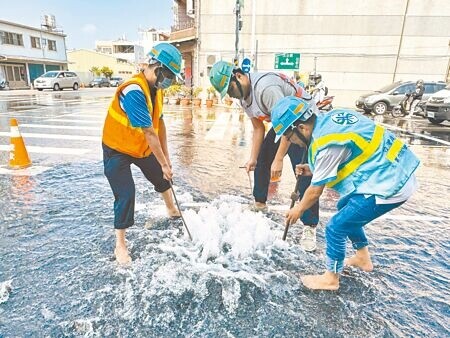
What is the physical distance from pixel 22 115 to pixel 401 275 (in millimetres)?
12923

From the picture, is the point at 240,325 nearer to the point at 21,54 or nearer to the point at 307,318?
the point at 307,318

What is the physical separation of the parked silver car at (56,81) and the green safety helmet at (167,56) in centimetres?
2840

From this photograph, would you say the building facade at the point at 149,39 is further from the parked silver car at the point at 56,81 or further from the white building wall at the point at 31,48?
the white building wall at the point at 31,48

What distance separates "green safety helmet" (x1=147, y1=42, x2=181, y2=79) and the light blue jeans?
1.69m

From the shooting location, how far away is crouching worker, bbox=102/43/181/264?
2467 millimetres

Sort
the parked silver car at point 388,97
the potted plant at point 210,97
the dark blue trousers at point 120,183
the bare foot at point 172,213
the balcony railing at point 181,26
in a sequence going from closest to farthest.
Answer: the dark blue trousers at point 120,183 < the bare foot at point 172,213 < the parked silver car at point 388,97 < the potted plant at point 210,97 < the balcony railing at point 181,26

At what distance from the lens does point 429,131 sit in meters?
11.0

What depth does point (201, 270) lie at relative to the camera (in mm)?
2652

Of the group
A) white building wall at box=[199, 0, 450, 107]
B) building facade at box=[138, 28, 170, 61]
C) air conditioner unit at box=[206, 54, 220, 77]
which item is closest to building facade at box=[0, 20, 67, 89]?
building facade at box=[138, 28, 170, 61]

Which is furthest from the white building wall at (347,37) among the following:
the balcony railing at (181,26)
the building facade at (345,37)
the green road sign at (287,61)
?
the balcony railing at (181,26)

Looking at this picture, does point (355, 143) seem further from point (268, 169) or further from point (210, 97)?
point (210, 97)

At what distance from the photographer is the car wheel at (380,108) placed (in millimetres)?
15500

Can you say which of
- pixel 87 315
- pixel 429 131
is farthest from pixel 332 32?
pixel 87 315

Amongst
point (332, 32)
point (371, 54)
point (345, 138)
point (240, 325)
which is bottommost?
point (240, 325)
